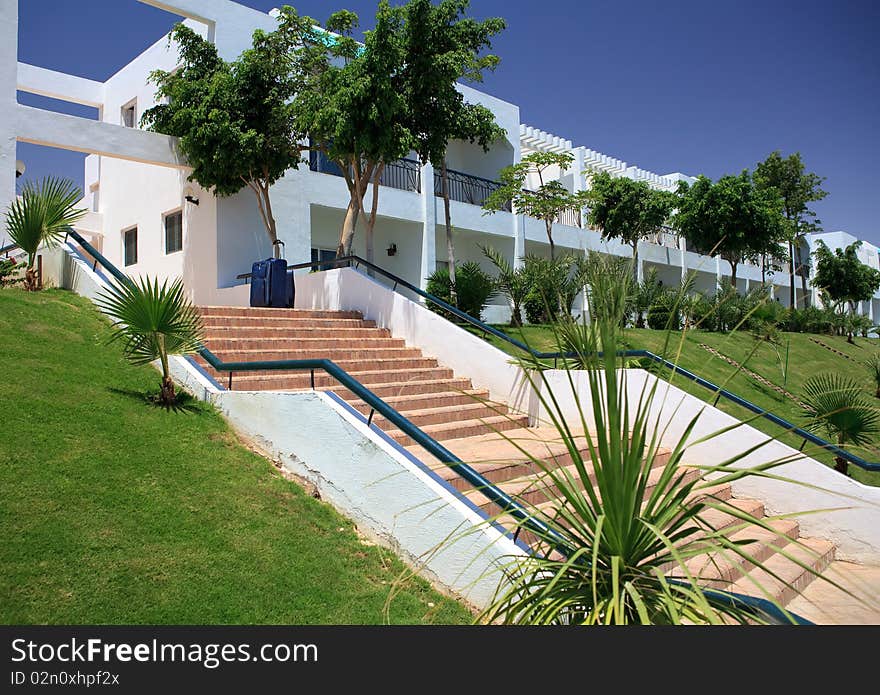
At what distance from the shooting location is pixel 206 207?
15250 millimetres

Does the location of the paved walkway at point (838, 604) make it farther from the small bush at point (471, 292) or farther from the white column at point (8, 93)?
the white column at point (8, 93)

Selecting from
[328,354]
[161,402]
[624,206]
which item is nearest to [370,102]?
[328,354]

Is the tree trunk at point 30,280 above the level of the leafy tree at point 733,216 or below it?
below

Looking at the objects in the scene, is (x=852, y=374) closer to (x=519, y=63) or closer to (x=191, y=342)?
(x=519, y=63)

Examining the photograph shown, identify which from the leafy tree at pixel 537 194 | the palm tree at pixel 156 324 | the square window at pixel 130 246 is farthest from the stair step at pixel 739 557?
the square window at pixel 130 246

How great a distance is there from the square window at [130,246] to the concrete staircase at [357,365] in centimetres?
902

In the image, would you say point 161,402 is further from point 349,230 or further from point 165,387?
point 349,230

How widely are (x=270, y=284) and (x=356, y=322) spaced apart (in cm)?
236

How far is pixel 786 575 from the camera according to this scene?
5.73m

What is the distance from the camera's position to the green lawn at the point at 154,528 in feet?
12.5

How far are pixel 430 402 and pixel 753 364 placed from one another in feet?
38.8

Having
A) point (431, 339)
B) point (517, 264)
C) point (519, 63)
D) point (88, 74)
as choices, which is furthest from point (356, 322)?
point (88, 74)

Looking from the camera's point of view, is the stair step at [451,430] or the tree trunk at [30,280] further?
Result: the tree trunk at [30,280]

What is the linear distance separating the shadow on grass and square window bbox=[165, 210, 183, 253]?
33.1 feet
